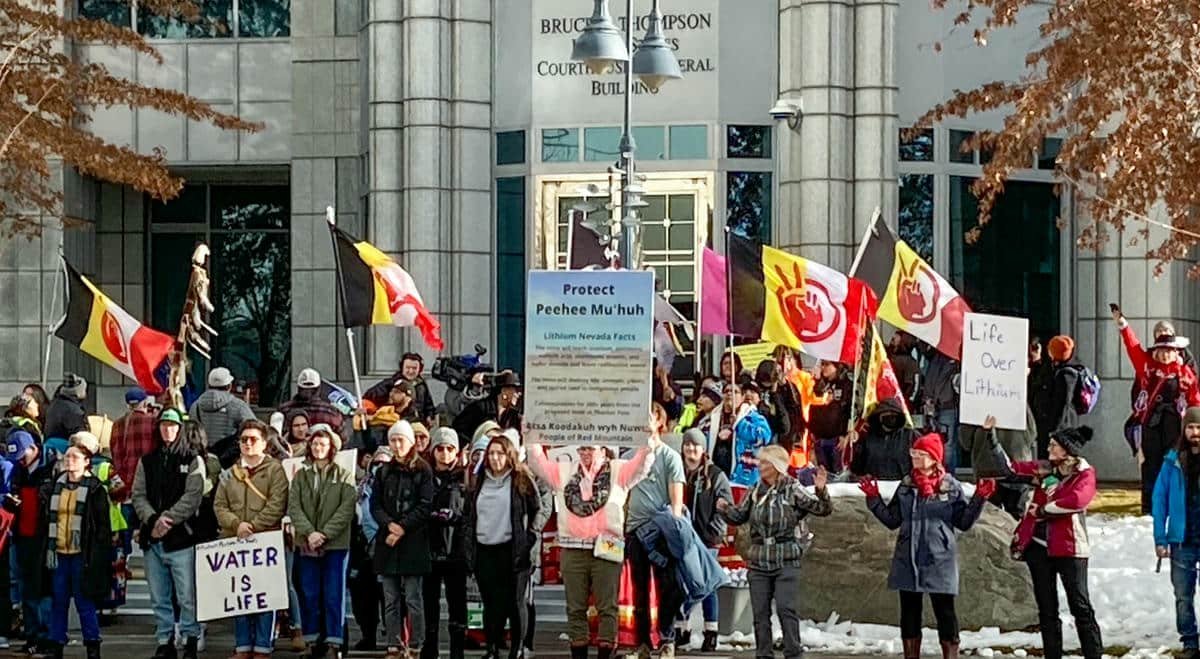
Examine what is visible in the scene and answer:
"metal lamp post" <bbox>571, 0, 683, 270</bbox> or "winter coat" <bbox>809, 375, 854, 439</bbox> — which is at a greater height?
"metal lamp post" <bbox>571, 0, 683, 270</bbox>

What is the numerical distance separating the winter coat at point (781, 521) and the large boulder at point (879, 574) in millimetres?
2462

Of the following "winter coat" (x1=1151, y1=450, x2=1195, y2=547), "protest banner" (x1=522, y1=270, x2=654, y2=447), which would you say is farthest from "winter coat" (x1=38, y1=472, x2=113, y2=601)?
"winter coat" (x1=1151, y1=450, x2=1195, y2=547)

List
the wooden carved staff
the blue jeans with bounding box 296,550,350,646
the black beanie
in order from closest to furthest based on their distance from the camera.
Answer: the black beanie < the blue jeans with bounding box 296,550,350,646 < the wooden carved staff

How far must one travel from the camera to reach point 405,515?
18.1 metres

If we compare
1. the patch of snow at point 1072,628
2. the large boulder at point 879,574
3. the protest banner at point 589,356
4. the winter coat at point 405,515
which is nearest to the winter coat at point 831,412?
the patch of snow at point 1072,628

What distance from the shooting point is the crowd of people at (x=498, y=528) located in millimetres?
17172

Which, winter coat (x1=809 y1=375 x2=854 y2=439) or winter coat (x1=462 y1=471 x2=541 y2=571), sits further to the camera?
winter coat (x1=809 y1=375 x2=854 y2=439)

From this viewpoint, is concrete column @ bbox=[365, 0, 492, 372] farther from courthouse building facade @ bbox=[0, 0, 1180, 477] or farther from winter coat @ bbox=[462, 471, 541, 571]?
winter coat @ bbox=[462, 471, 541, 571]

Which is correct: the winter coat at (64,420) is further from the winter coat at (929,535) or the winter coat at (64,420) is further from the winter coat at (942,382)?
the winter coat at (929,535)

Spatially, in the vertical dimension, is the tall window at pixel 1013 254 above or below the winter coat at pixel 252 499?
above

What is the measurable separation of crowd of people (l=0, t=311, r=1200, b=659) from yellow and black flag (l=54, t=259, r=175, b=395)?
3699 millimetres

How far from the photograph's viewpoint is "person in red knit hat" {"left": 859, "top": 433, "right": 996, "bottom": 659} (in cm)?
1691

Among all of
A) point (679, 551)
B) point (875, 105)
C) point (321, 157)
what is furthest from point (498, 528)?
point (321, 157)

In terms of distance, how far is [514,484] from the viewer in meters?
18.0
